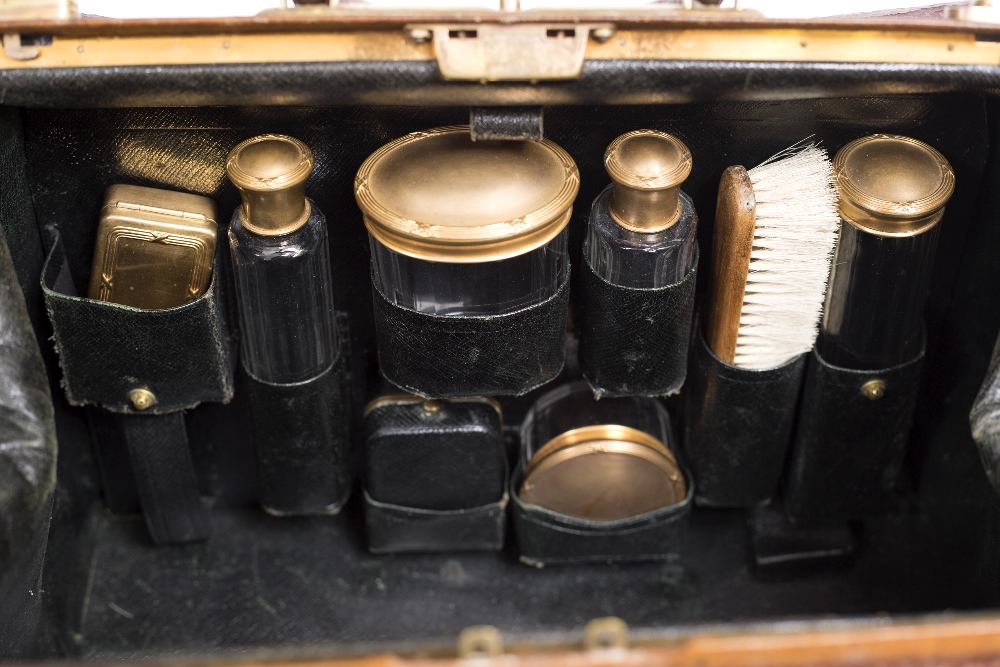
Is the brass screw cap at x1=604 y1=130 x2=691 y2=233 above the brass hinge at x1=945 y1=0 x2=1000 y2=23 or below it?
below

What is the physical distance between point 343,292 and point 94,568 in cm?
61

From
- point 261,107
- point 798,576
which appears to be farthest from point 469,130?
point 798,576

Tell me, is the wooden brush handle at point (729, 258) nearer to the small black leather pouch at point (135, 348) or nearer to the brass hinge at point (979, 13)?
the brass hinge at point (979, 13)

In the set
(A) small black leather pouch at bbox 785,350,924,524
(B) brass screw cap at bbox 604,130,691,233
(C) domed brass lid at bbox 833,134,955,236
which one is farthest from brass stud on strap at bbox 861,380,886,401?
(B) brass screw cap at bbox 604,130,691,233

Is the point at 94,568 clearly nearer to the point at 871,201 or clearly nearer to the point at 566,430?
the point at 566,430

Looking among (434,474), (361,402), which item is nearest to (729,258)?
(434,474)

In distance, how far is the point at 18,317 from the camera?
1.29 metres

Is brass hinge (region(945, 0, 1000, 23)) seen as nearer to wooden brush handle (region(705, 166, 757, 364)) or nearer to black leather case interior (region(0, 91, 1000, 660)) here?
black leather case interior (region(0, 91, 1000, 660))

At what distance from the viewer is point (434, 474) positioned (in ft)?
5.21

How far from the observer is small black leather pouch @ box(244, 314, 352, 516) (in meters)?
1.51

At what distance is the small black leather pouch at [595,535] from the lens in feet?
5.31

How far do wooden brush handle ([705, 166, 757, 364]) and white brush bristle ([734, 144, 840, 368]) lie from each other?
0.04ft

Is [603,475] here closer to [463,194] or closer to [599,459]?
[599,459]

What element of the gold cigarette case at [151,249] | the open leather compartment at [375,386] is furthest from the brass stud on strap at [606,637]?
the gold cigarette case at [151,249]
